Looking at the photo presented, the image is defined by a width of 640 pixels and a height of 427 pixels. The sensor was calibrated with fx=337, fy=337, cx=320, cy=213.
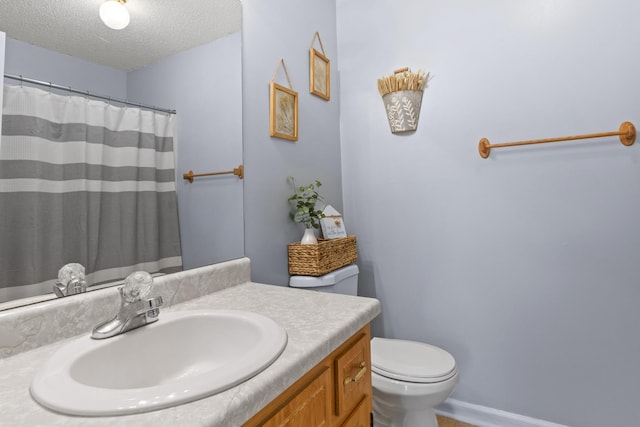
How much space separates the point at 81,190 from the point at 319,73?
1.35m

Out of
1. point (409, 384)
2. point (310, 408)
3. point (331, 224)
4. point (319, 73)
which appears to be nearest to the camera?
point (310, 408)

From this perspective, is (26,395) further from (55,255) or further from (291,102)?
(291,102)

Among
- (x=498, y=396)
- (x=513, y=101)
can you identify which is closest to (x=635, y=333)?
(x=498, y=396)

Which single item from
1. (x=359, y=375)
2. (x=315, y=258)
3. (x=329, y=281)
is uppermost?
(x=315, y=258)

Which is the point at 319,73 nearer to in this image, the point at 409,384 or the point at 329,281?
the point at 329,281

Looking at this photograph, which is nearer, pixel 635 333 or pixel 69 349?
pixel 69 349

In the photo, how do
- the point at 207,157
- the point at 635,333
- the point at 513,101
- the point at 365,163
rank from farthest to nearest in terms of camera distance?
1. the point at 365,163
2. the point at 513,101
3. the point at 635,333
4. the point at 207,157

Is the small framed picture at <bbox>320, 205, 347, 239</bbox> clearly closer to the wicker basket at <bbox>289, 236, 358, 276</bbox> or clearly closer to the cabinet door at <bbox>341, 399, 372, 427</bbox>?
the wicker basket at <bbox>289, 236, 358, 276</bbox>

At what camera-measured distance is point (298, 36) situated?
→ 1670 mm

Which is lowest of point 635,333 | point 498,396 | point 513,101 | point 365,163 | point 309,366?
point 498,396

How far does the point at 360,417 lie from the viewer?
889mm

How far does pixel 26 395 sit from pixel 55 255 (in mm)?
361

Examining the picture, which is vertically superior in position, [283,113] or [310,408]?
[283,113]

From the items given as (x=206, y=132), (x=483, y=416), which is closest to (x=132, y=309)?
(x=206, y=132)
